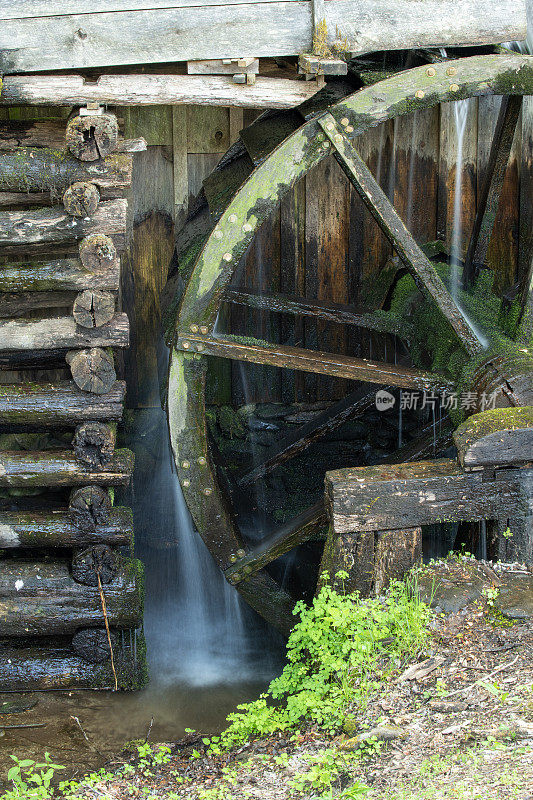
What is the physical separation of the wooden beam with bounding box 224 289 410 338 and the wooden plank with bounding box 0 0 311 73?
62.7 inches

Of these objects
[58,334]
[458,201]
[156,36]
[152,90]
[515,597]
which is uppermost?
[156,36]

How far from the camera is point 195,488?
4223 millimetres

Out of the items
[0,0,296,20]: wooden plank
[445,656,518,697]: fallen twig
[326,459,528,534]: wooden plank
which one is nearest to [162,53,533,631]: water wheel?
[326,459,528,534]: wooden plank

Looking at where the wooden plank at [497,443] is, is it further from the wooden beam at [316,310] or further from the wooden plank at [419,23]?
the wooden plank at [419,23]

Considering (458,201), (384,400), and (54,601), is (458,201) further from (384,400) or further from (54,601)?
(54,601)

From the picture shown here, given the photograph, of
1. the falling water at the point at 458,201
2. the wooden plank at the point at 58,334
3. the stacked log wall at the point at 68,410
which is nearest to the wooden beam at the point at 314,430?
the falling water at the point at 458,201

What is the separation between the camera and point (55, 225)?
12.4 ft

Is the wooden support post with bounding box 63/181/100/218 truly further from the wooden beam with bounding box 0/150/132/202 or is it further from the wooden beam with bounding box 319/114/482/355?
the wooden beam with bounding box 319/114/482/355

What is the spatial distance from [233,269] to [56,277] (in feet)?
3.01

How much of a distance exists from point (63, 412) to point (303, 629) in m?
1.69

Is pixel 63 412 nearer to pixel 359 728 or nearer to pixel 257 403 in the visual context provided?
pixel 257 403

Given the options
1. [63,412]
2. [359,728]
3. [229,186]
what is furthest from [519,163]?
[359,728]

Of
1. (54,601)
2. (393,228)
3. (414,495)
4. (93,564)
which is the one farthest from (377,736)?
(393,228)

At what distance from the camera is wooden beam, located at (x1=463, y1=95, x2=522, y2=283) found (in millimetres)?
4559
